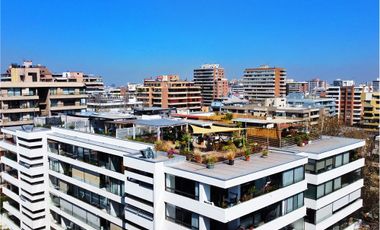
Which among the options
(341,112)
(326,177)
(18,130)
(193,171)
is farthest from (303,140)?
(341,112)

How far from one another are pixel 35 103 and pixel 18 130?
24.8 metres

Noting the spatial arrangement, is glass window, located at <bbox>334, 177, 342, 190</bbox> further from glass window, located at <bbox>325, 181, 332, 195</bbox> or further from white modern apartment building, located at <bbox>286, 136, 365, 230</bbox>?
glass window, located at <bbox>325, 181, 332, 195</bbox>

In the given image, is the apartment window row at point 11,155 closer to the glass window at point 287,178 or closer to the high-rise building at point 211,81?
the glass window at point 287,178

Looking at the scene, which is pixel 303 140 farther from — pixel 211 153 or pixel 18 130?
pixel 18 130

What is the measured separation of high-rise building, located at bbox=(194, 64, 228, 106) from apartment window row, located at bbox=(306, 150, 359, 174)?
13074cm

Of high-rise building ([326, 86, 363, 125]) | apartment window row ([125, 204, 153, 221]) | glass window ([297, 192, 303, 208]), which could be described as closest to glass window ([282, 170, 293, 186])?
glass window ([297, 192, 303, 208])

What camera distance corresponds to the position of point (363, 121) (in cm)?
11150

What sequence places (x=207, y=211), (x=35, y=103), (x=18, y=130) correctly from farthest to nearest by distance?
(x=35, y=103), (x=18, y=130), (x=207, y=211)

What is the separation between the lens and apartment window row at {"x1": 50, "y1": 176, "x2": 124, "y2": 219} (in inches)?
1089

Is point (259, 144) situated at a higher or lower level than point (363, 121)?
higher

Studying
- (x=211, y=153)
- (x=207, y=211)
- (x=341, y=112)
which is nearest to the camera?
(x=207, y=211)

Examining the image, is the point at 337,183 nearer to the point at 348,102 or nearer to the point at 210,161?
the point at 210,161

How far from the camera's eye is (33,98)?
59.8 metres

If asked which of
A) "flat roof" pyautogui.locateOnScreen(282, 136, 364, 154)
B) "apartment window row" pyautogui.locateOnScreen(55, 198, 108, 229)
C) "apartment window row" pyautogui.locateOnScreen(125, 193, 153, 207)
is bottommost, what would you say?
"apartment window row" pyautogui.locateOnScreen(55, 198, 108, 229)
